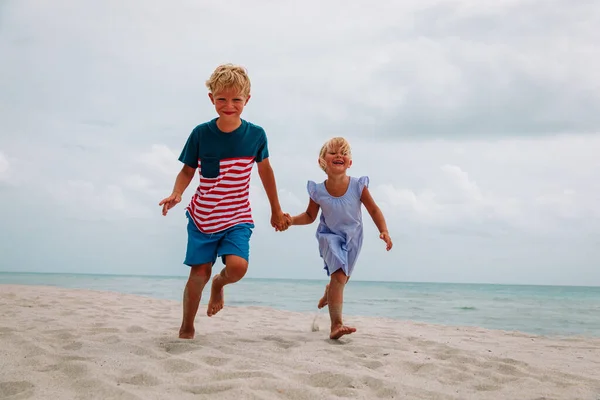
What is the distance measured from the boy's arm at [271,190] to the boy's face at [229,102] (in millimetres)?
480

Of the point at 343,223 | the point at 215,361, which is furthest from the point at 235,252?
the point at 343,223

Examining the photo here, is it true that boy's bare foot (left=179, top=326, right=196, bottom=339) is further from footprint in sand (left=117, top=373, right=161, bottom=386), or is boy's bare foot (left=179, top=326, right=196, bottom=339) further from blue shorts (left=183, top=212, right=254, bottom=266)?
Answer: footprint in sand (left=117, top=373, right=161, bottom=386)

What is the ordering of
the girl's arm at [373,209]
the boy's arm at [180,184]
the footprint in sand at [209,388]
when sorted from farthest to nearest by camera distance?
the girl's arm at [373,209]
the boy's arm at [180,184]
the footprint in sand at [209,388]

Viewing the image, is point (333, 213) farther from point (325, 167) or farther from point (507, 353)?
point (507, 353)

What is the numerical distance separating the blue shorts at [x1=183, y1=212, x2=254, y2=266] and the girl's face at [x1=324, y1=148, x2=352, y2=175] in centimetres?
107

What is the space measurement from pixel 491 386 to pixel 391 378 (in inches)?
23.9

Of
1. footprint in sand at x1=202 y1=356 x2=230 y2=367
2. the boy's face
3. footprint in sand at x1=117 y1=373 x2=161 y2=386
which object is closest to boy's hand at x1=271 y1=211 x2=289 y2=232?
the boy's face

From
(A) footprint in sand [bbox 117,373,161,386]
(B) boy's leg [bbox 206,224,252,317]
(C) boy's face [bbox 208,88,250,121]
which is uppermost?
(C) boy's face [bbox 208,88,250,121]

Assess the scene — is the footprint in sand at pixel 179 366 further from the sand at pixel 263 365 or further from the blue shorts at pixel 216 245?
the blue shorts at pixel 216 245

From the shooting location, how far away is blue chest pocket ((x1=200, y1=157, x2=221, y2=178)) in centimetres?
415

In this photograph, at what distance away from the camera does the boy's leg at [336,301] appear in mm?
4555

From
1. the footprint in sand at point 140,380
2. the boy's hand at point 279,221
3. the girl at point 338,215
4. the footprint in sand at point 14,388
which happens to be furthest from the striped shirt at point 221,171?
the footprint in sand at point 14,388

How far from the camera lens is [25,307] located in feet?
21.4

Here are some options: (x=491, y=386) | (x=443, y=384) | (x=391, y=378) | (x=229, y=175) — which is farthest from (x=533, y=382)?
(x=229, y=175)
